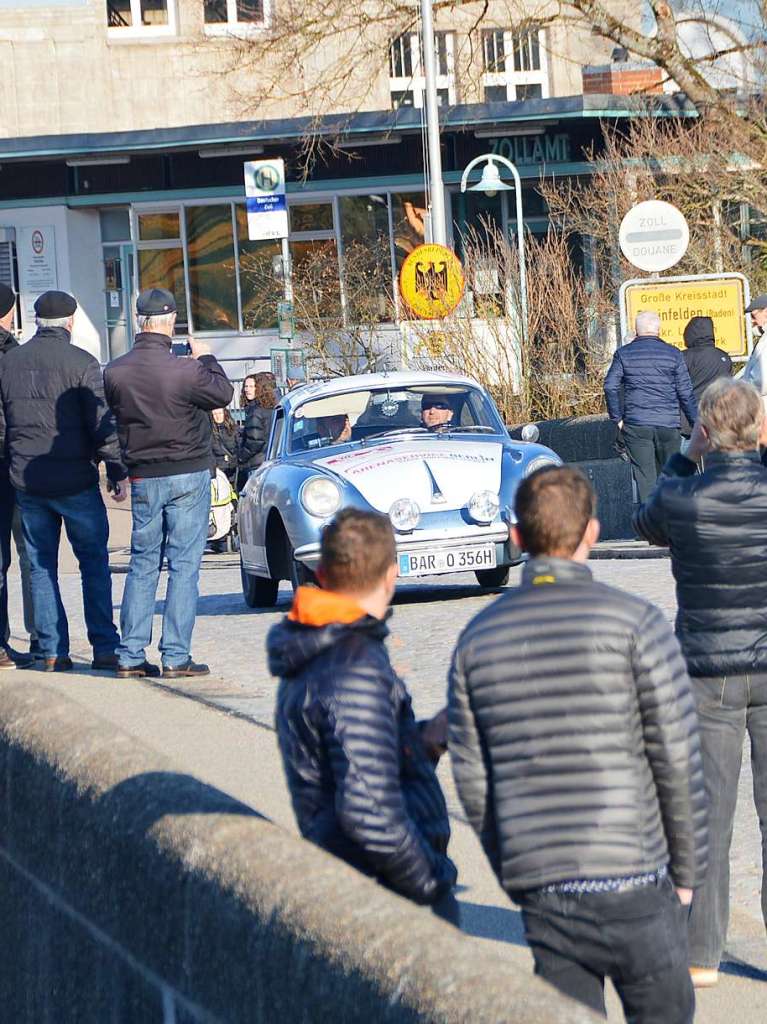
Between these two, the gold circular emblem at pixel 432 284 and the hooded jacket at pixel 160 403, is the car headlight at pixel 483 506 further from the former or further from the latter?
the gold circular emblem at pixel 432 284

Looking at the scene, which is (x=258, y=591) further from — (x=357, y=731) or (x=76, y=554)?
(x=357, y=731)

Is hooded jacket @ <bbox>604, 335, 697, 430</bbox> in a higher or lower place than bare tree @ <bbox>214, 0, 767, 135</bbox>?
lower

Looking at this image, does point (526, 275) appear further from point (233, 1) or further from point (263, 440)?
point (233, 1)

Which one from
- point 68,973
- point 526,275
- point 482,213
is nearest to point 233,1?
point 482,213

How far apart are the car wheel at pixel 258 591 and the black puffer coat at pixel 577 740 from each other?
30.9 ft

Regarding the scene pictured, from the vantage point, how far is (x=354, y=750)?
3.71 metres

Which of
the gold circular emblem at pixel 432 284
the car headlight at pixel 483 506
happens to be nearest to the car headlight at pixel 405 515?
the car headlight at pixel 483 506

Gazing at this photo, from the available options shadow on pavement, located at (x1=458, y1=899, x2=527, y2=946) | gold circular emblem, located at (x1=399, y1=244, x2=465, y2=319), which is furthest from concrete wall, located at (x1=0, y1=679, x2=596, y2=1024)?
gold circular emblem, located at (x1=399, y1=244, x2=465, y2=319)

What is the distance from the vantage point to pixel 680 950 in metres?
3.60

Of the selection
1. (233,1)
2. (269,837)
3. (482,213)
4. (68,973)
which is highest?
(233,1)

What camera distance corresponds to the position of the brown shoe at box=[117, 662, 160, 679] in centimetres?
947

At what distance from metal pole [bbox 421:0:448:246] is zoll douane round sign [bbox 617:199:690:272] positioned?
24.5ft

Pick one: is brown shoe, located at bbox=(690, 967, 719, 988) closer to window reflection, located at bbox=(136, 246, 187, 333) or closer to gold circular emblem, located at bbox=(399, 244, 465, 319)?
gold circular emblem, located at bbox=(399, 244, 465, 319)

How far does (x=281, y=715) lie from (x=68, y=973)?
3.45ft
